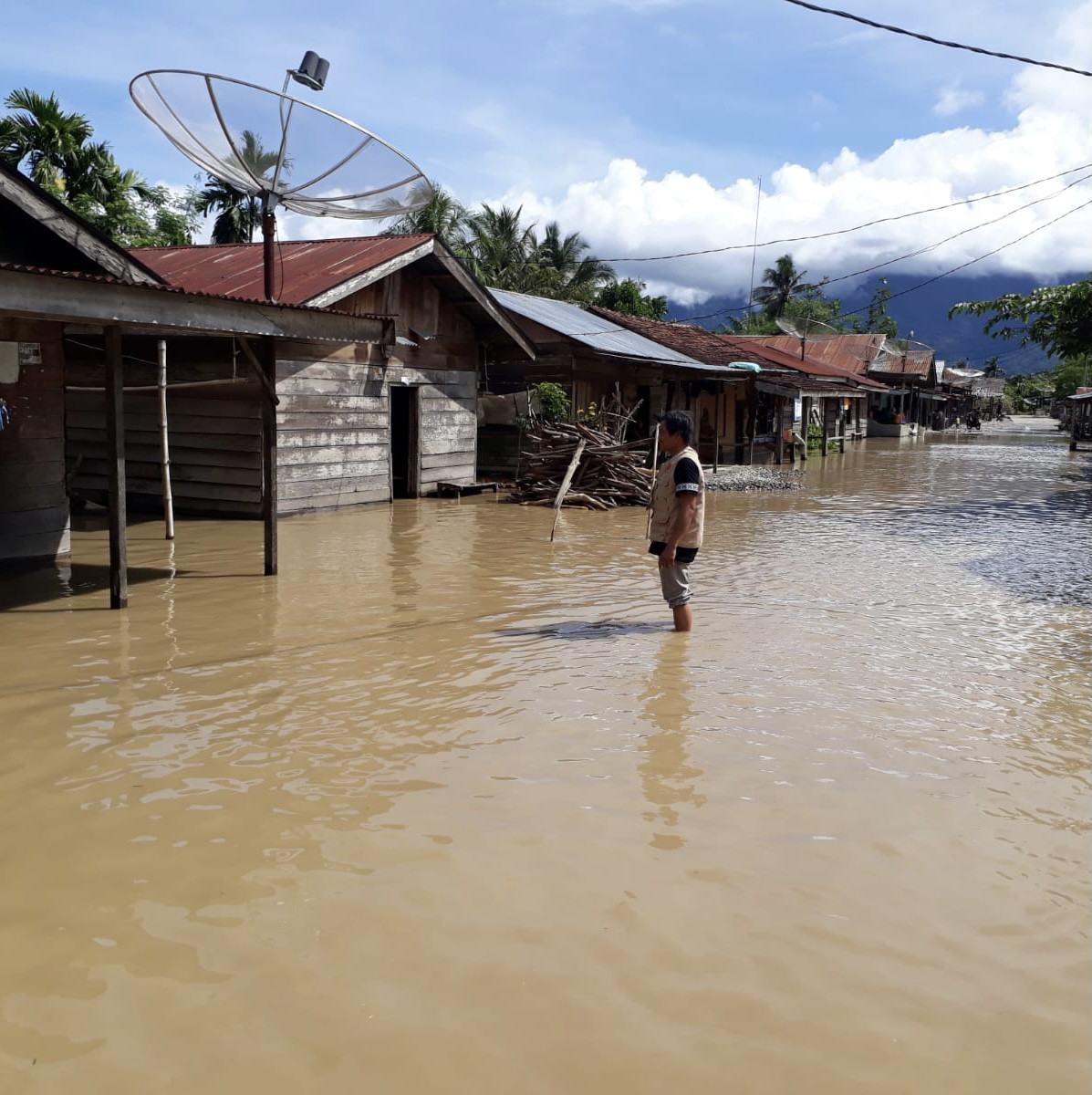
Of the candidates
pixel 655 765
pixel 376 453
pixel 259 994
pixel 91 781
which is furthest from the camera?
pixel 376 453

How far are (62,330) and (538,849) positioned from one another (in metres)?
8.21

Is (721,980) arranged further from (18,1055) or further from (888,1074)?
(18,1055)

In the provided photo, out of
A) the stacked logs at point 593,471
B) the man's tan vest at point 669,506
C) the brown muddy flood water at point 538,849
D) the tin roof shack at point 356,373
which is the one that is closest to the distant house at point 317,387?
the tin roof shack at point 356,373

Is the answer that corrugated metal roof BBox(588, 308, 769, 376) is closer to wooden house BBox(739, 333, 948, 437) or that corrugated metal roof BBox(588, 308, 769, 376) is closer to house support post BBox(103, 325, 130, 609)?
wooden house BBox(739, 333, 948, 437)

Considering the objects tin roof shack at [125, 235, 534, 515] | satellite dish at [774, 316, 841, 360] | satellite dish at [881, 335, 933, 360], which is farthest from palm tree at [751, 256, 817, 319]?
tin roof shack at [125, 235, 534, 515]

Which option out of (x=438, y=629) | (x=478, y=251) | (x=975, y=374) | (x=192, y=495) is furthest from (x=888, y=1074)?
(x=975, y=374)

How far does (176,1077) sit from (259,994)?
1.15ft

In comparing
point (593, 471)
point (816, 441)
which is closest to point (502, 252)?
point (816, 441)

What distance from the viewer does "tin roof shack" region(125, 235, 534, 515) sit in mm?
13391

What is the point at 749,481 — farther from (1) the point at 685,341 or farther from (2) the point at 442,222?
(2) the point at 442,222

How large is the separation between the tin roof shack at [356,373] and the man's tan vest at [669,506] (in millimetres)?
5701

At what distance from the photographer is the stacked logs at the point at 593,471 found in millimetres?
16359

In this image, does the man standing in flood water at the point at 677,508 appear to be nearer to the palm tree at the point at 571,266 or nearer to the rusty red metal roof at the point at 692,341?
the rusty red metal roof at the point at 692,341

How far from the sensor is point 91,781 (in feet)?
14.3
